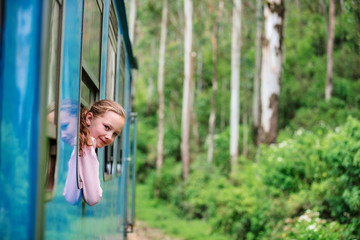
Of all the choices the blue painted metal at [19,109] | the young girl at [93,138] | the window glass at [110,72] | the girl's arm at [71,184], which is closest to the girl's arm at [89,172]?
the young girl at [93,138]

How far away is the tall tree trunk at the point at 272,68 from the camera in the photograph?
10492 mm

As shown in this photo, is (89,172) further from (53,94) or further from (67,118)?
(53,94)

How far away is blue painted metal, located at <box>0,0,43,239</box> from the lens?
1186mm

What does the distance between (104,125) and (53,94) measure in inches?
22.8

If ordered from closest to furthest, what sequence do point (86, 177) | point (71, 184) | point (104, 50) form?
1. point (71, 184)
2. point (86, 177)
3. point (104, 50)

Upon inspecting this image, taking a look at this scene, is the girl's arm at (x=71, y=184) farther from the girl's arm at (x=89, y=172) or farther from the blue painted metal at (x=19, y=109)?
the blue painted metal at (x=19, y=109)

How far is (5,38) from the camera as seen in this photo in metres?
1.21

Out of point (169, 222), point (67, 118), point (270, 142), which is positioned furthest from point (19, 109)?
point (169, 222)

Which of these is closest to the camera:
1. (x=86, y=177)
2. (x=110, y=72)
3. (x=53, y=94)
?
(x=53, y=94)

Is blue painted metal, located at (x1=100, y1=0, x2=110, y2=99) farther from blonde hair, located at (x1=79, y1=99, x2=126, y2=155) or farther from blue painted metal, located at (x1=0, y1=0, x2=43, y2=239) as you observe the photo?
blue painted metal, located at (x1=0, y1=0, x2=43, y2=239)

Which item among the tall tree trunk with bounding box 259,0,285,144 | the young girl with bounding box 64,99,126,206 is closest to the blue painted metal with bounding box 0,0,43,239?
the young girl with bounding box 64,99,126,206

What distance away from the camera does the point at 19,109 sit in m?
1.20

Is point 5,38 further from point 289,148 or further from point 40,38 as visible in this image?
point 289,148

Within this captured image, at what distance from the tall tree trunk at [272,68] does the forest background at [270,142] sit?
1.28ft
